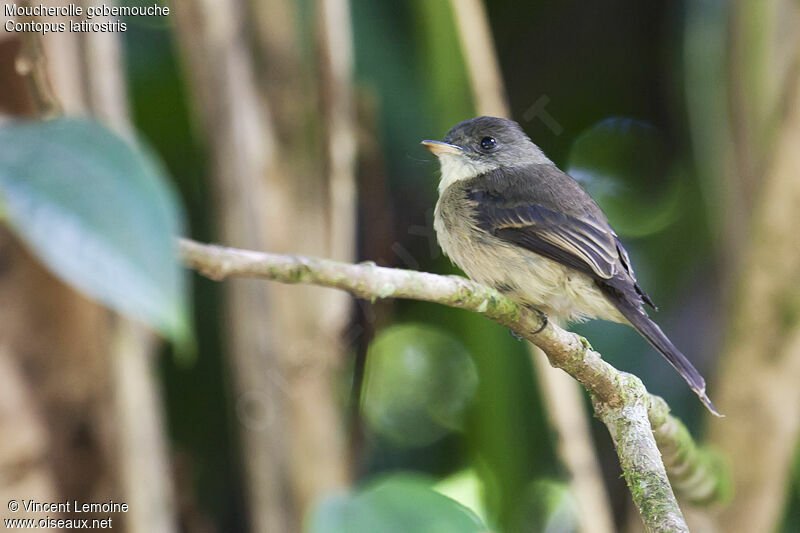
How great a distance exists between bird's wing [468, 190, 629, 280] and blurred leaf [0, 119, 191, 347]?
139 cm

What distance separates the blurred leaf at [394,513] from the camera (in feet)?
4.78

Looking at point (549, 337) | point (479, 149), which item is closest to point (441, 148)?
point (479, 149)

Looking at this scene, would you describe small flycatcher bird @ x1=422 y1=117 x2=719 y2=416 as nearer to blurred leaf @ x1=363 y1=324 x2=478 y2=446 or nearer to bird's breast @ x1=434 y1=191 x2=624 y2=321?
bird's breast @ x1=434 y1=191 x2=624 y2=321

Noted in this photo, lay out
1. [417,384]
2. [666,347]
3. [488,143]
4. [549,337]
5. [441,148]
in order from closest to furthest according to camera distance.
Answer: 1. [549,337]
2. [666,347]
3. [441,148]
4. [488,143]
5. [417,384]

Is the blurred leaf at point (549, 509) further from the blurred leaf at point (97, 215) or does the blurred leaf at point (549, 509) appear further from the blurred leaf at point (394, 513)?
the blurred leaf at point (97, 215)

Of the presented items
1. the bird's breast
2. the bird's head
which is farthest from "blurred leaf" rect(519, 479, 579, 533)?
the bird's head

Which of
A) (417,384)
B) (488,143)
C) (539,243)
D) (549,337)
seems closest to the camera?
(549,337)

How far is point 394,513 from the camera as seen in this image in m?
1.52

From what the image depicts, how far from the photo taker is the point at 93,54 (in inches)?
76.0

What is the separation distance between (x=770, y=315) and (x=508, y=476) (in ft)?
3.41

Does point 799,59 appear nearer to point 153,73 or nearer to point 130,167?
point 153,73

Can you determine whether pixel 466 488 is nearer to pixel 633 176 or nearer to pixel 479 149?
pixel 479 149

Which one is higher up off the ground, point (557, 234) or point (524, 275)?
point (557, 234)

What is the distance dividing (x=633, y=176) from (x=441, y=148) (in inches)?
62.9
